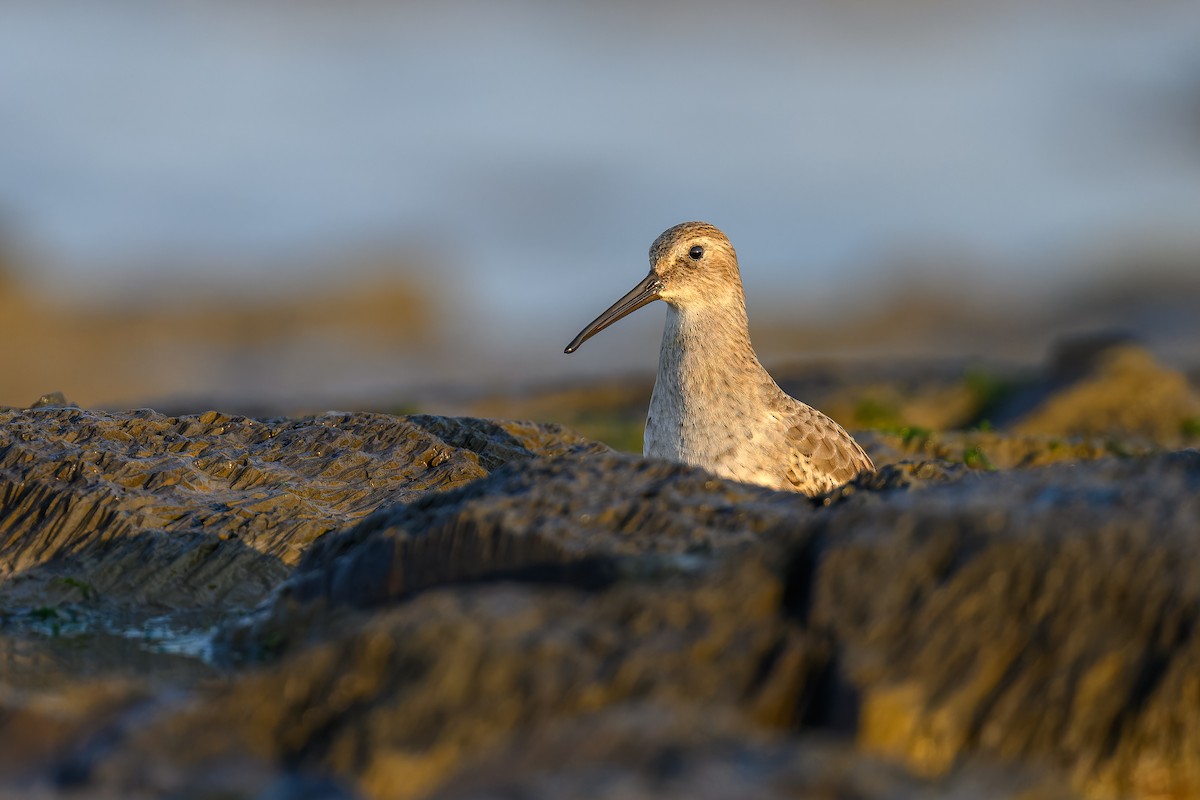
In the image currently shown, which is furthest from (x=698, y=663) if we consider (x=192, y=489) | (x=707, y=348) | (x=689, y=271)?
(x=689, y=271)

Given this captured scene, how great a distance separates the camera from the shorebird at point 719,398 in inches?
301

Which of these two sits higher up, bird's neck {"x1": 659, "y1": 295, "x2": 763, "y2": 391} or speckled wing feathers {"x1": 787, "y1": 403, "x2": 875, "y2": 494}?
bird's neck {"x1": 659, "y1": 295, "x2": 763, "y2": 391}

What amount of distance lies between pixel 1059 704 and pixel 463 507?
7.67 feet

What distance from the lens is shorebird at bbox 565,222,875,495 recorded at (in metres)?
7.65

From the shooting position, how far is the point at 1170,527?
4.46m

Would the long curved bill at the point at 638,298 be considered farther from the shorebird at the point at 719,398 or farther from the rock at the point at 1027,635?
the rock at the point at 1027,635

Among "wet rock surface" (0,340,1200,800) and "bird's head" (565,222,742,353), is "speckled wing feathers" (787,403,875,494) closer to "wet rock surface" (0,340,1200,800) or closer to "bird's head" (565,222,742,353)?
"bird's head" (565,222,742,353)

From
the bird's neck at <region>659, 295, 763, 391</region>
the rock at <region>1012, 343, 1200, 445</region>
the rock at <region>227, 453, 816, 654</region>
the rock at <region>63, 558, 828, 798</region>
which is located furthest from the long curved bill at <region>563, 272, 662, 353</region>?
the rock at <region>1012, 343, 1200, 445</region>

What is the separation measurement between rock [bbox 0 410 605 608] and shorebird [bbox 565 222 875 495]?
0.56 m

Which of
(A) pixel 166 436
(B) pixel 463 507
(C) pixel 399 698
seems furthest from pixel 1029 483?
(A) pixel 166 436

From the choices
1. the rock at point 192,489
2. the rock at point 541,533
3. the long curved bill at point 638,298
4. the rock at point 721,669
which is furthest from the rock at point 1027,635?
the long curved bill at point 638,298

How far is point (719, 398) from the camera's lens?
787 cm

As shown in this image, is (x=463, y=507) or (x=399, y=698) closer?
(x=399, y=698)

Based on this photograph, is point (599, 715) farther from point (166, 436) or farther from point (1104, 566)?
point (166, 436)
